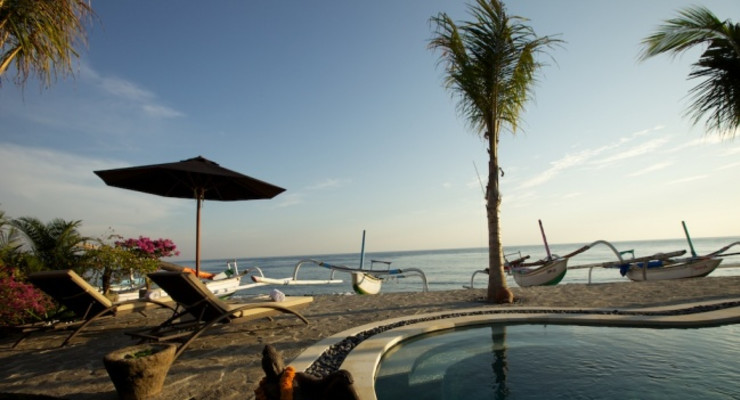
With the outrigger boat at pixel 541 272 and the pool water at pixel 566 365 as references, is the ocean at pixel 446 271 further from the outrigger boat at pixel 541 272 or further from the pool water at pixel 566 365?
the pool water at pixel 566 365

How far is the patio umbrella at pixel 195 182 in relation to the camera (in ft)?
21.5

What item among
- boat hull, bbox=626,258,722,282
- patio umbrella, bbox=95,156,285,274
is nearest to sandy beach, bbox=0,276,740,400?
patio umbrella, bbox=95,156,285,274

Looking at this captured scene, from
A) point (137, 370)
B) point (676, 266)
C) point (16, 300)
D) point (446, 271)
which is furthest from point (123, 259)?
point (446, 271)

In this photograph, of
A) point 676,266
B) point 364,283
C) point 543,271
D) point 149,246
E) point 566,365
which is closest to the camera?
point 566,365

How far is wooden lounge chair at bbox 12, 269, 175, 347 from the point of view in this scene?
523cm

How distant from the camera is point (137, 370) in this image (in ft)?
9.96

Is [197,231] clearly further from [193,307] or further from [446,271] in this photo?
[446,271]

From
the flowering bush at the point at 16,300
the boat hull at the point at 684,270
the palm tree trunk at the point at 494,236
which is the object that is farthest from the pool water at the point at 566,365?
the boat hull at the point at 684,270

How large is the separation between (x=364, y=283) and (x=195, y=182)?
33.1ft

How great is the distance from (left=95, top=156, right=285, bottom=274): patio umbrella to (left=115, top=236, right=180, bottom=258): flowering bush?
274 cm

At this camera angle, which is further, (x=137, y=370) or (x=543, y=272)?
(x=543, y=272)

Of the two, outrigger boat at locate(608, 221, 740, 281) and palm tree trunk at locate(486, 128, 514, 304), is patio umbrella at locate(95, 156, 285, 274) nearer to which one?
palm tree trunk at locate(486, 128, 514, 304)

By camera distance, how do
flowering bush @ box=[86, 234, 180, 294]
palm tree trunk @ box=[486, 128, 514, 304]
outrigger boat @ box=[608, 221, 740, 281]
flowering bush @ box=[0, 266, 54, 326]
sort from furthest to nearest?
outrigger boat @ box=[608, 221, 740, 281] < flowering bush @ box=[86, 234, 180, 294] < palm tree trunk @ box=[486, 128, 514, 304] < flowering bush @ box=[0, 266, 54, 326]

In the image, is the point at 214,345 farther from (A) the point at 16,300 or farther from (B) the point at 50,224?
(B) the point at 50,224
